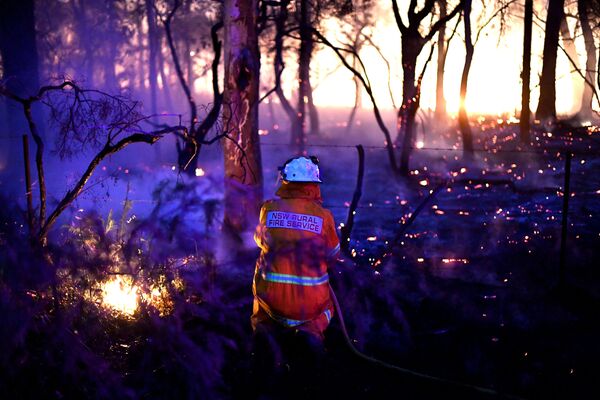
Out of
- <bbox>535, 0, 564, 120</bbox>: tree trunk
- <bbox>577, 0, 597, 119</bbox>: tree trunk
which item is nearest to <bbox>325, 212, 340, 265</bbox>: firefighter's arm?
<bbox>577, 0, 597, 119</bbox>: tree trunk

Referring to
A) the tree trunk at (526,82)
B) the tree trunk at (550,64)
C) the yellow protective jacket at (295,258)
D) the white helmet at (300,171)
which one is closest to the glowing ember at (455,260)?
the yellow protective jacket at (295,258)

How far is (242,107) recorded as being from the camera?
28.0 feet

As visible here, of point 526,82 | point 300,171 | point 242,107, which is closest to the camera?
point 300,171

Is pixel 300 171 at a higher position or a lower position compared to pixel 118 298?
higher

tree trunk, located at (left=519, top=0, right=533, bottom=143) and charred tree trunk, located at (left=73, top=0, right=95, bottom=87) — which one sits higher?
charred tree trunk, located at (left=73, top=0, right=95, bottom=87)

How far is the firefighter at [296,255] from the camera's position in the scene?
3.92 meters

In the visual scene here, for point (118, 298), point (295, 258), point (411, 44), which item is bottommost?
point (118, 298)

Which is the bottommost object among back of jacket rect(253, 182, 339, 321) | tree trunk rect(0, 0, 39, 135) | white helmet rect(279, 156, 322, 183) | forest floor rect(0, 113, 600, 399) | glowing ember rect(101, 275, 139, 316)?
forest floor rect(0, 113, 600, 399)

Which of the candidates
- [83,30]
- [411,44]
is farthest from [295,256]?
[83,30]

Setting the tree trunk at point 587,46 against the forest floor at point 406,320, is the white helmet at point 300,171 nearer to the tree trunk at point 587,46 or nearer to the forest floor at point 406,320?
the forest floor at point 406,320

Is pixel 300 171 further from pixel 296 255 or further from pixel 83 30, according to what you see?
pixel 83 30

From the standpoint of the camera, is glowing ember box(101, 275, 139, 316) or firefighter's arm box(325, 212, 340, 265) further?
glowing ember box(101, 275, 139, 316)

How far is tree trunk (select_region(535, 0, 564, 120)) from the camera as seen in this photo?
2152 centimetres

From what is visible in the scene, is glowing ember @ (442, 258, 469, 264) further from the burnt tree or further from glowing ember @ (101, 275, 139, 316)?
the burnt tree
